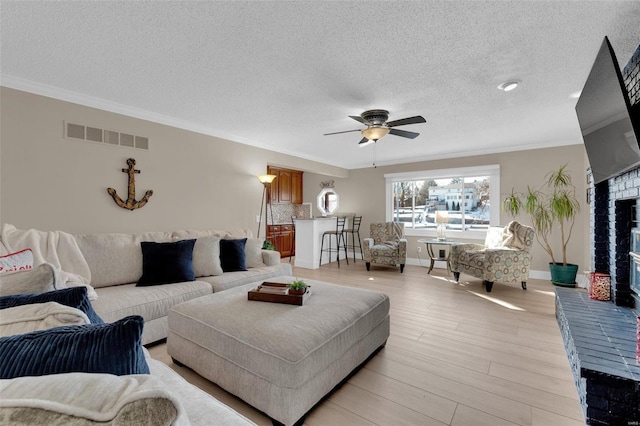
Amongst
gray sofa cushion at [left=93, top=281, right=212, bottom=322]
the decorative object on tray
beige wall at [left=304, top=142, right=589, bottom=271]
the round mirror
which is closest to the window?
beige wall at [left=304, top=142, right=589, bottom=271]

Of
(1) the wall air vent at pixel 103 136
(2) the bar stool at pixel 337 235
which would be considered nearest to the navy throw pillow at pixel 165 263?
(1) the wall air vent at pixel 103 136

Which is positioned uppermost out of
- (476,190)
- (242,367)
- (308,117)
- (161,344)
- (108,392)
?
(308,117)

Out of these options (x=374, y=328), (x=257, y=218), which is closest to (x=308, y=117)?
(x=257, y=218)

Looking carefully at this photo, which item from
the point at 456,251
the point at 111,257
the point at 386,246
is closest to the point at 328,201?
the point at 386,246

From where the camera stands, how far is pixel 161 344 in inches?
99.2

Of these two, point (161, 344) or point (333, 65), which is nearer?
point (333, 65)

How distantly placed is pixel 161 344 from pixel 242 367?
1304 mm

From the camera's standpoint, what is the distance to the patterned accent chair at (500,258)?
13.3 feet

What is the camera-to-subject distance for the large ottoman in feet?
5.03

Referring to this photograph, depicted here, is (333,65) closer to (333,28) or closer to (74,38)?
(333,28)

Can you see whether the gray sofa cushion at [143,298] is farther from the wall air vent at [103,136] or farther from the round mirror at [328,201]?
the round mirror at [328,201]

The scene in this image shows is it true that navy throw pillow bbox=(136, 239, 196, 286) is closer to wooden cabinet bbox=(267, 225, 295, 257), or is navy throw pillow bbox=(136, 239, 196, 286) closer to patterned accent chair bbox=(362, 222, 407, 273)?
patterned accent chair bbox=(362, 222, 407, 273)

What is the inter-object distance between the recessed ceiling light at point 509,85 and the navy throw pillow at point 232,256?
3234mm

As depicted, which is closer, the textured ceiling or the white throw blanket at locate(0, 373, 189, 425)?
the white throw blanket at locate(0, 373, 189, 425)
